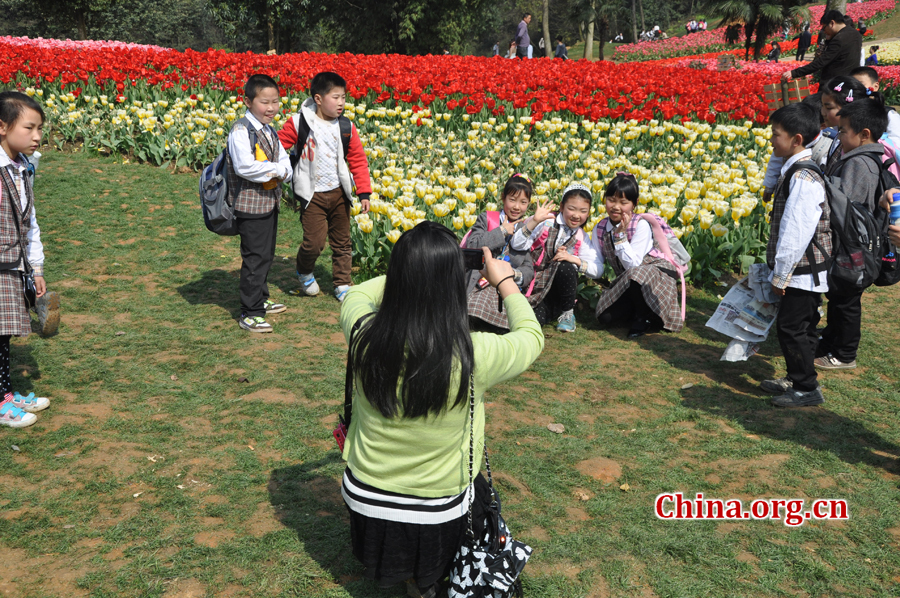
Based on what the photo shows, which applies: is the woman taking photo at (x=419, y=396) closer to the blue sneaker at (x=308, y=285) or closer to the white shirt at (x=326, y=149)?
the white shirt at (x=326, y=149)

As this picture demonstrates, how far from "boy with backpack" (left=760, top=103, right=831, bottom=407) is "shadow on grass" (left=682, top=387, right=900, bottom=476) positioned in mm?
121

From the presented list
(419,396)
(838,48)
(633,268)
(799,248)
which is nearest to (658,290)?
(633,268)

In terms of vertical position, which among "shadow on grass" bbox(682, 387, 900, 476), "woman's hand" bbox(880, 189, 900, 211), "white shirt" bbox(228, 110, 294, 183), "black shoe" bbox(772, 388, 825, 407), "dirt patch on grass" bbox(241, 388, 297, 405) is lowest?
"shadow on grass" bbox(682, 387, 900, 476)

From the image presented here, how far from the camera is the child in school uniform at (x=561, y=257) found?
5629 mm

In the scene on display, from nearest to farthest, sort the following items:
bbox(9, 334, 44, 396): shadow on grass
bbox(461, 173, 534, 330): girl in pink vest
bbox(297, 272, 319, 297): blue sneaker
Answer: bbox(9, 334, 44, 396): shadow on grass
bbox(461, 173, 534, 330): girl in pink vest
bbox(297, 272, 319, 297): blue sneaker

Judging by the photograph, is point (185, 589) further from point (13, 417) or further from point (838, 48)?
point (838, 48)

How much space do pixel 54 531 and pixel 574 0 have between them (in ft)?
145

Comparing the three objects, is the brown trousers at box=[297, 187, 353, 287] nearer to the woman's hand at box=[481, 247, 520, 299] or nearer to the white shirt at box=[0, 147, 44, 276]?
the white shirt at box=[0, 147, 44, 276]

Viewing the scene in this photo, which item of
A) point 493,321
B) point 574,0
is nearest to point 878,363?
point 493,321

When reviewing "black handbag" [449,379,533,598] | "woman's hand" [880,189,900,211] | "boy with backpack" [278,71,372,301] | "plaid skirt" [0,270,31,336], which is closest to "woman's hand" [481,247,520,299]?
"black handbag" [449,379,533,598]

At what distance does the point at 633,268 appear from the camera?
5770 mm

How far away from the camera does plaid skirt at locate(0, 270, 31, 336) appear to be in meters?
3.69

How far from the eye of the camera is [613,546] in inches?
128

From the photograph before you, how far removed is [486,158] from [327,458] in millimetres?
5364
